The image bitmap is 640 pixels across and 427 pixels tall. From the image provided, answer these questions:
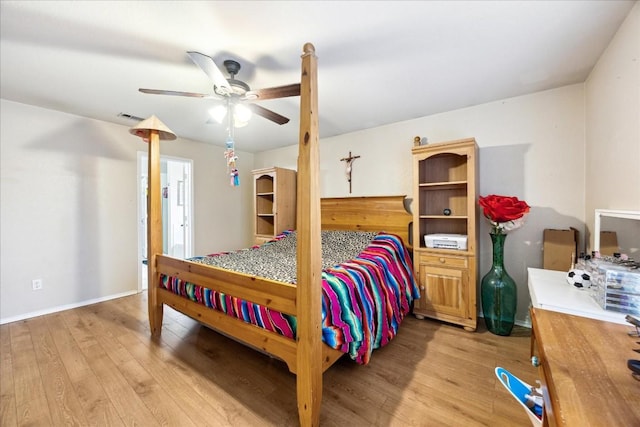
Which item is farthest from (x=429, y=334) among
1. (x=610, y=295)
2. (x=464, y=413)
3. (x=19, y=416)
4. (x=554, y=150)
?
(x=19, y=416)

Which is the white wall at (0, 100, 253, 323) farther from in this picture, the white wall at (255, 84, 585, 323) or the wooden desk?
the wooden desk

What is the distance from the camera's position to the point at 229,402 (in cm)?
154

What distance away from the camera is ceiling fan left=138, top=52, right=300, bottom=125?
1.50m

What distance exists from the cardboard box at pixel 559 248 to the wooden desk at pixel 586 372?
1.46 m

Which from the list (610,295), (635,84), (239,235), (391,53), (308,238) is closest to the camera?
(610,295)

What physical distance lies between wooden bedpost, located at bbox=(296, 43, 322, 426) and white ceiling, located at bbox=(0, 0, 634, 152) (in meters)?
0.57

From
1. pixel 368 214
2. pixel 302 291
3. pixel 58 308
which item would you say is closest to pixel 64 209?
pixel 58 308

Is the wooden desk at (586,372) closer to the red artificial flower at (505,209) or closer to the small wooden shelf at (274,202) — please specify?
the red artificial flower at (505,209)

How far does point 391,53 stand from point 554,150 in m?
1.85

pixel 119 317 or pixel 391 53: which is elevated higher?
pixel 391 53

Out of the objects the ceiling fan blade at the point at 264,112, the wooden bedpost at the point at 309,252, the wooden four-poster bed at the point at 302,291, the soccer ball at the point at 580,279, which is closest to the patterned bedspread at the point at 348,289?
the wooden four-poster bed at the point at 302,291

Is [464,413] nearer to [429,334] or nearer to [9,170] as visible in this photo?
[429,334]

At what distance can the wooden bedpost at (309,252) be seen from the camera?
1271 millimetres

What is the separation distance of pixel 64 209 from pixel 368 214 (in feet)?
12.1
